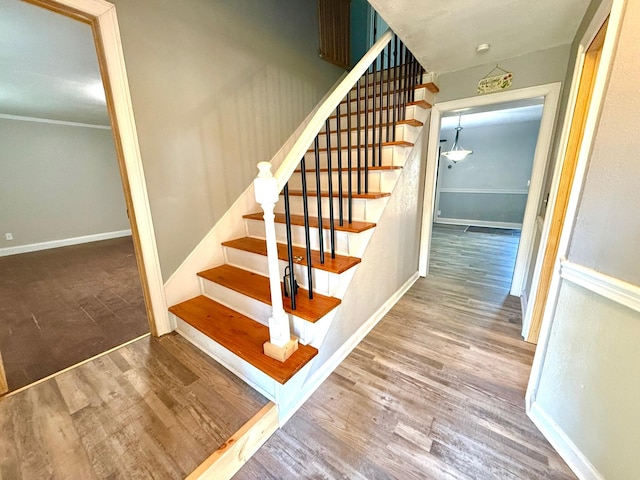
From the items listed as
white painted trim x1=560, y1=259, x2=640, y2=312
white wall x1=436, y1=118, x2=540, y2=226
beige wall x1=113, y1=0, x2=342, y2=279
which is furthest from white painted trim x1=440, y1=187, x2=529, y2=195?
white painted trim x1=560, y1=259, x2=640, y2=312

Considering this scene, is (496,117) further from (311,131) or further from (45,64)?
(45,64)

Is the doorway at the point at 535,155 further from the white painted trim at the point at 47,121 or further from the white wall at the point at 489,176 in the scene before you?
the white painted trim at the point at 47,121

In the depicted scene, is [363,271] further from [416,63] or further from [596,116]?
[416,63]

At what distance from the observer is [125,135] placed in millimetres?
1459

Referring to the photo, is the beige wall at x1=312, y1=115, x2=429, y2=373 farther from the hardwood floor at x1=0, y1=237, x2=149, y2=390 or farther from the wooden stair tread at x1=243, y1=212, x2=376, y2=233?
the hardwood floor at x1=0, y1=237, x2=149, y2=390

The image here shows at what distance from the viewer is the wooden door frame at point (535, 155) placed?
197 cm

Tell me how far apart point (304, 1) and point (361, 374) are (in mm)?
3353

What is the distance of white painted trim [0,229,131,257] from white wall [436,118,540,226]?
7.82 metres

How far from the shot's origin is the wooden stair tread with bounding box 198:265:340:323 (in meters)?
1.30

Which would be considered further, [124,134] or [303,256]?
[303,256]

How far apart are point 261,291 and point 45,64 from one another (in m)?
3.03

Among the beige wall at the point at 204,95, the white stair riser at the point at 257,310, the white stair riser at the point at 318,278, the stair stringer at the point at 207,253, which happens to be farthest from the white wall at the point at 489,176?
the white stair riser at the point at 257,310

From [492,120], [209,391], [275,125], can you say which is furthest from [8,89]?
[492,120]

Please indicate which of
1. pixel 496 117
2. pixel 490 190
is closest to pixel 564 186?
pixel 496 117
